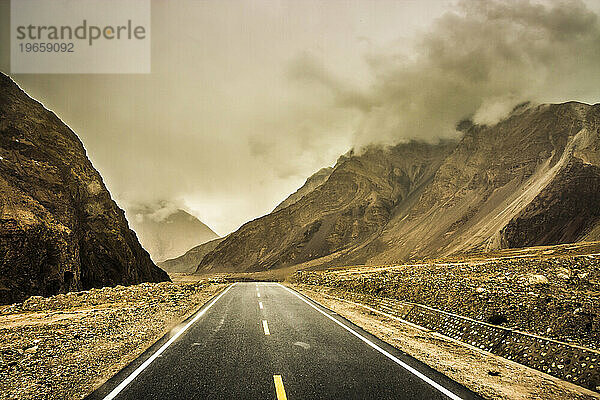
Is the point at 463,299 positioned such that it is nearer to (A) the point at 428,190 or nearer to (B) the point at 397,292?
(B) the point at 397,292

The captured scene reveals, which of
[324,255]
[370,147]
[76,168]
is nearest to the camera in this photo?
[76,168]

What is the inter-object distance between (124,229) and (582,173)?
84.1 meters

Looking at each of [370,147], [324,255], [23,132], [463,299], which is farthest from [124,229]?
[370,147]

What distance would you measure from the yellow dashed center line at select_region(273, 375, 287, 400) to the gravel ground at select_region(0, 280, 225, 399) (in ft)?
10.5

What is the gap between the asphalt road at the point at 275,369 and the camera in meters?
5.80

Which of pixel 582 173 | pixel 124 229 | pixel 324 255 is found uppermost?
pixel 582 173

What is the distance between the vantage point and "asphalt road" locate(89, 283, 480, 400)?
5.80 meters

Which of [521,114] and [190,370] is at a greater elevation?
[521,114]

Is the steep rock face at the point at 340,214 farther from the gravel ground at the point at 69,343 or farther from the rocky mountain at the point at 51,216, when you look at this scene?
the gravel ground at the point at 69,343

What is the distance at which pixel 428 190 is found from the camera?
347 feet

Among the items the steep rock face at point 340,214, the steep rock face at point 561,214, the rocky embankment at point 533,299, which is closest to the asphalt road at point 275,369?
the rocky embankment at point 533,299

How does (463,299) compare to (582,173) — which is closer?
(463,299)

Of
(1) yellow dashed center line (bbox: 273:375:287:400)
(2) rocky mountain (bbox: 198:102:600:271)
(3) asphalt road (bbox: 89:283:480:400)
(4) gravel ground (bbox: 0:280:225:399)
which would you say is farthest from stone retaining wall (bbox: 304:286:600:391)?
(2) rocky mountain (bbox: 198:102:600:271)

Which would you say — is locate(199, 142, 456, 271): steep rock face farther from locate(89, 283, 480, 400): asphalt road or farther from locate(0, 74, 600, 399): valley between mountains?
locate(89, 283, 480, 400): asphalt road
